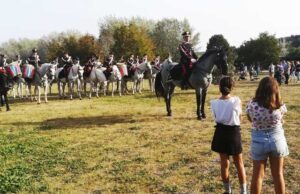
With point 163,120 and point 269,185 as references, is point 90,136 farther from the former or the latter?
point 269,185

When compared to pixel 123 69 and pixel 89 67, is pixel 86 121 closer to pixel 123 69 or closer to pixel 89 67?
pixel 89 67

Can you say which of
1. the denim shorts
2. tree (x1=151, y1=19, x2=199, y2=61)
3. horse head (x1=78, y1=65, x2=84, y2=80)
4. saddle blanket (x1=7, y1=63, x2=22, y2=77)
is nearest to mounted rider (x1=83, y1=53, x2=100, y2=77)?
horse head (x1=78, y1=65, x2=84, y2=80)

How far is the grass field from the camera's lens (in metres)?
8.70

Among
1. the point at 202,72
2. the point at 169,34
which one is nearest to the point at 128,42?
the point at 169,34

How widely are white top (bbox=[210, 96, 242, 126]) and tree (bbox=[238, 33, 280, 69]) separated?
195 feet

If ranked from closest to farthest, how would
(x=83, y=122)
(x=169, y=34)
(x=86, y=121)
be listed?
(x=83, y=122)
(x=86, y=121)
(x=169, y=34)

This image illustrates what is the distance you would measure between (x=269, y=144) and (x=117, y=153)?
5718 mm

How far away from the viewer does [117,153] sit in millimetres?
11359

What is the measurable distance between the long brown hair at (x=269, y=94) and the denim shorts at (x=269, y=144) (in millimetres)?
411

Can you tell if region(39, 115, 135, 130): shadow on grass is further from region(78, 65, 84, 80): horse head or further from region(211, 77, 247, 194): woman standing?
region(211, 77, 247, 194): woman standing

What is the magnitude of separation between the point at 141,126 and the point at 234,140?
26.7 feet

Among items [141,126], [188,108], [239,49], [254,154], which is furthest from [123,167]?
[239,49]

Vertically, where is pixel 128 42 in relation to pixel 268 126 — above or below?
above

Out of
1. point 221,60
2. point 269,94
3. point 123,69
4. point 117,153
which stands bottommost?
point 117,153
